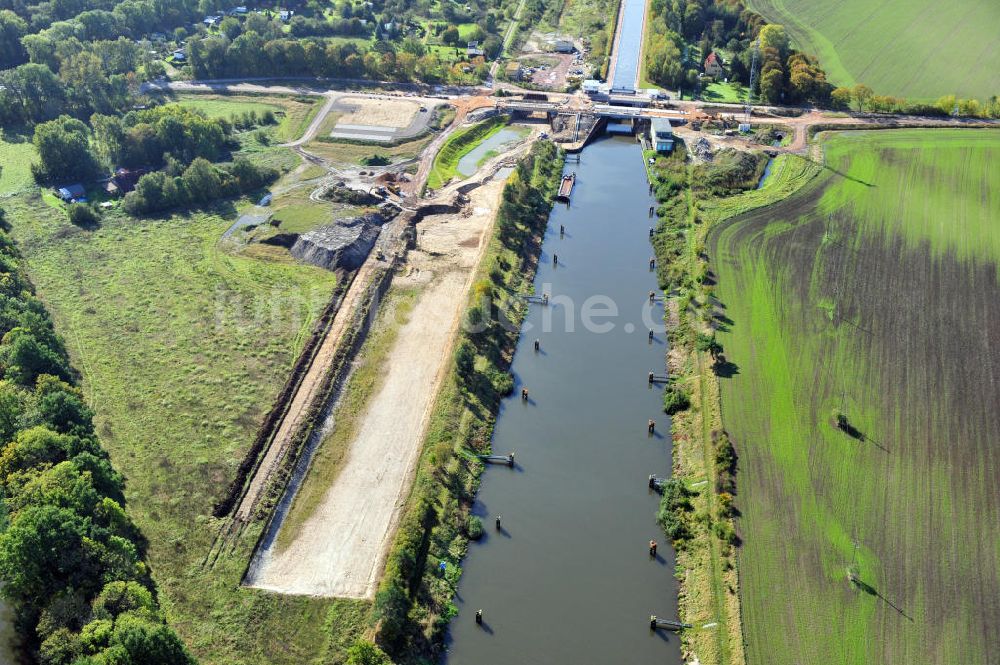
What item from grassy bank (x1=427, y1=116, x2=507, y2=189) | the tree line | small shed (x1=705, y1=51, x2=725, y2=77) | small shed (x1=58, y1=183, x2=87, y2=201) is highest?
small shed (x1=705, y1=51, x2=725, y2=77)

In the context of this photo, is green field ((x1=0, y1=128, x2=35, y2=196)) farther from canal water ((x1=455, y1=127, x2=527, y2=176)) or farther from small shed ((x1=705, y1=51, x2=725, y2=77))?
small shed ((x1=705, y1=51, x2=725, y2=77))

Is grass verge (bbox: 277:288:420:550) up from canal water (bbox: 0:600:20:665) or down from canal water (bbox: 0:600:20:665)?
up

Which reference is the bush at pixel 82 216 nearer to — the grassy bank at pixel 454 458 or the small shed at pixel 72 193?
the small shed at pixel 72 193

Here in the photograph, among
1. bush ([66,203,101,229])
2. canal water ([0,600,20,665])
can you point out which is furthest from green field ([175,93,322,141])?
canal water ([0,600,20,665])

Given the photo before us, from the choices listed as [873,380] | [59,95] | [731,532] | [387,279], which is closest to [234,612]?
[731,532]

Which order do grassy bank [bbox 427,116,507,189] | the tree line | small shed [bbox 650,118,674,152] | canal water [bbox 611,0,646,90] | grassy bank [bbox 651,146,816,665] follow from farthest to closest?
canal water [bbox 611,0,646,90]
small shed [bbox 650,118,674,152]
grassy bank [bbox 427,116,507,189]
grassy bank [bbox 651,146,816,665]
the tree line

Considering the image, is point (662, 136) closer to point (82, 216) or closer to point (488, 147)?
point (488, 147)
